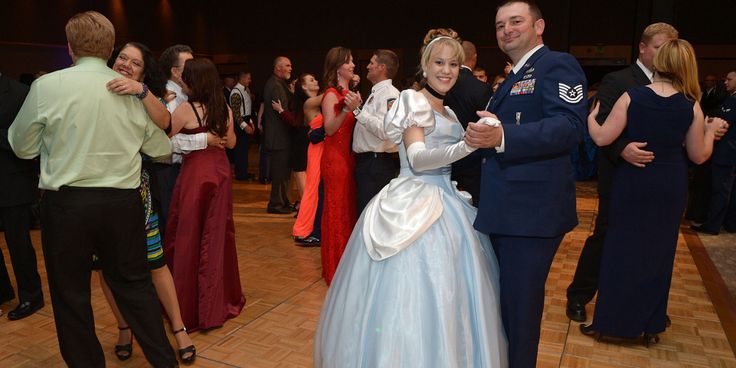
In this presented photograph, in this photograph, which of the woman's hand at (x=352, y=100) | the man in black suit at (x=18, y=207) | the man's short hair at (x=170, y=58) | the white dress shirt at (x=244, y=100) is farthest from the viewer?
the white dress shirt at (x=244, y=100)

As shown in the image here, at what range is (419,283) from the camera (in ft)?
6.15

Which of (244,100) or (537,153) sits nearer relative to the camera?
(537,153)

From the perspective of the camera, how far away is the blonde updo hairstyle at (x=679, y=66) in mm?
2498

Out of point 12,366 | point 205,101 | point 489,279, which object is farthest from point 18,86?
point 489,279

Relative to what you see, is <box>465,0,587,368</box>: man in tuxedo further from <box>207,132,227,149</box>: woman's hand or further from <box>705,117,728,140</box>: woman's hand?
<box>207,132,227,149</box>: woman's hand

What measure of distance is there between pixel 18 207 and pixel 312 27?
989cm

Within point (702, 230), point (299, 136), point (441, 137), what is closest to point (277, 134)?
point (299, 136)

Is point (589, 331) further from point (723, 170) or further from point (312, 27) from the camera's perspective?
point (312, 27)

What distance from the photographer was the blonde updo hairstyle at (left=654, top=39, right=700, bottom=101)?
8.20 feet

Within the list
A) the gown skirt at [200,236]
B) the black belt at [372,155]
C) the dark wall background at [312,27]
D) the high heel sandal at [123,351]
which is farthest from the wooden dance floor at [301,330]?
the dark wall background at [312,27]

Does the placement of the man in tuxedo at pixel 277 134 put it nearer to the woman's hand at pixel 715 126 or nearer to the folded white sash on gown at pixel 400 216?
the folded white sash on gown at pixel 400 216

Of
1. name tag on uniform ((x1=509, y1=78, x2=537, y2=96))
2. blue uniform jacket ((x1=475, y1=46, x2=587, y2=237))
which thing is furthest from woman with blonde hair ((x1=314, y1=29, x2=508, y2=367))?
name tag on uniform ((x1=509, y1=78, x2=537, y2=96))

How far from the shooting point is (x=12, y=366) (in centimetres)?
261

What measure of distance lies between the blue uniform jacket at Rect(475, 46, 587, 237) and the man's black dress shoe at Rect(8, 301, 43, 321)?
273 centimetres
